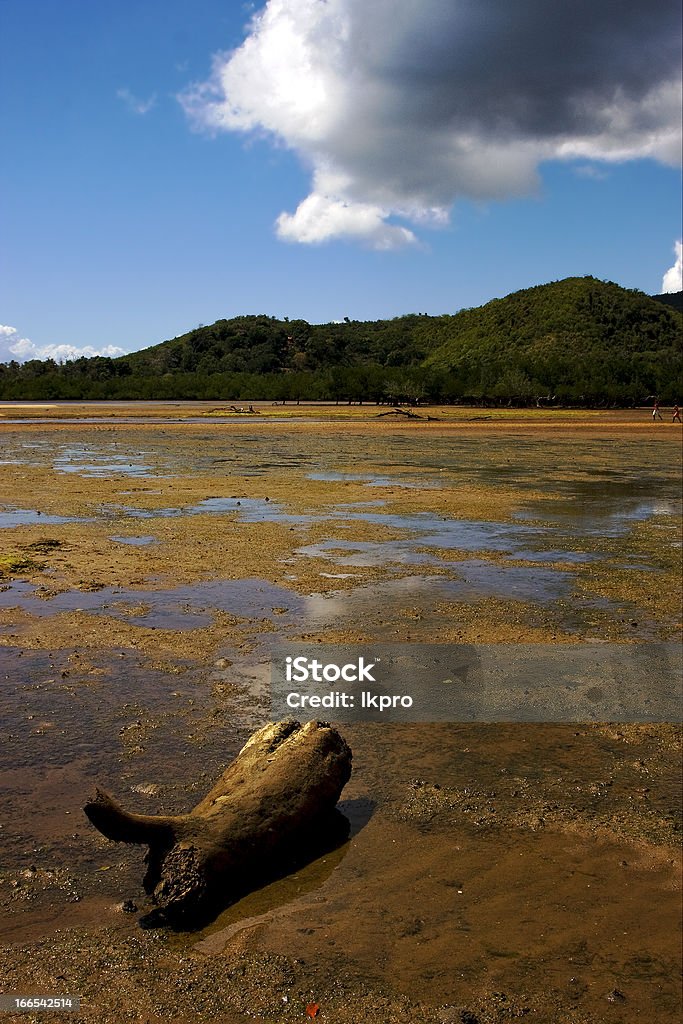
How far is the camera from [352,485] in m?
21.6

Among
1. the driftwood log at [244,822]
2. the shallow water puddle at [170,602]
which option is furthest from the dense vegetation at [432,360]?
the driftwood log at [244,822]

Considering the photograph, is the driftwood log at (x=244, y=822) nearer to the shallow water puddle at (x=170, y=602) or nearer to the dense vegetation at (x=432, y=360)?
the shallow water puddle at (x=170, y=602)

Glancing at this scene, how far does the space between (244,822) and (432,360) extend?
133186 millimetres

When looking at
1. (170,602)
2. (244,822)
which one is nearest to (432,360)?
(170,602)

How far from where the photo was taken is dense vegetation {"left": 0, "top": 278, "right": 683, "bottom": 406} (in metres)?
82.4

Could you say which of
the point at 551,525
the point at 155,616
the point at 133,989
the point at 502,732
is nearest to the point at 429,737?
the point at 502,732

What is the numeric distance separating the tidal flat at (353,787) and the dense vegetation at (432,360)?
67103 millimetres

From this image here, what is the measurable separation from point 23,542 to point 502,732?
9122mm

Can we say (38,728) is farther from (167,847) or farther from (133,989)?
(133,989)

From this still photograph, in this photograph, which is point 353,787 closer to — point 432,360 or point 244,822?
point 244,822

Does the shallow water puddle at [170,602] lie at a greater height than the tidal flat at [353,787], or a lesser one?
greater

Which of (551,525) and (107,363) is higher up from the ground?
(107,363)

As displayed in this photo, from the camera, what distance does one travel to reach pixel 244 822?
14.1 ft

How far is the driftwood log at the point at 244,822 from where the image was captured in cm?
393
